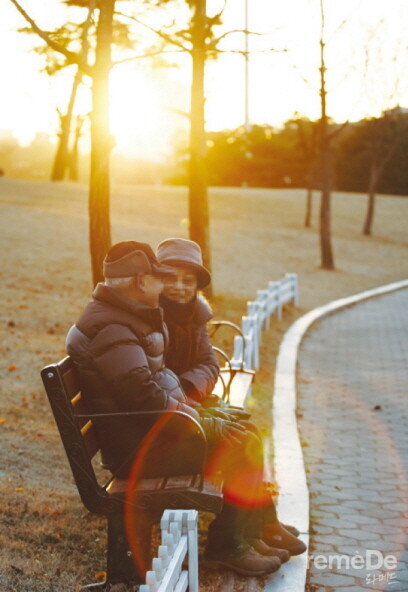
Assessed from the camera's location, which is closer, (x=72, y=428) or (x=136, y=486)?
(x=72, y=428)

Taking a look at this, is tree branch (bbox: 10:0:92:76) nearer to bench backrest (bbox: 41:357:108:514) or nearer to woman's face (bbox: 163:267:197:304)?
woman's face (bbox: 163:267:197:304)

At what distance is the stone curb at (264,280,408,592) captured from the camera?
4.49 meters

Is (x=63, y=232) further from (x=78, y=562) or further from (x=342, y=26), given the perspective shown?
(x=78, y=562)

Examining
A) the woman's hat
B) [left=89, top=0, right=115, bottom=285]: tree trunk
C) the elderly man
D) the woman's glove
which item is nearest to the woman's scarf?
the woman's hat

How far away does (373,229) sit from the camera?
4469 centimetres

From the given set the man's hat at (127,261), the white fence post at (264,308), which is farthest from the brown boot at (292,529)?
the white fence post at (264,308)

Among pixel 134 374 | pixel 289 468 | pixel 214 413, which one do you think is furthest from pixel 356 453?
pixel 134 374

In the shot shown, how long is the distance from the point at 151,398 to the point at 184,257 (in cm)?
141

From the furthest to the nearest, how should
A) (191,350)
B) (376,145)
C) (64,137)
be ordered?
(64,137)
(376,145)
(191,350)

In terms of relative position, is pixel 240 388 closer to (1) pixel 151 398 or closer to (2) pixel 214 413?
(2) pixel 214 413

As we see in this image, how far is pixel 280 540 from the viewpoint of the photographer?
4.73 m

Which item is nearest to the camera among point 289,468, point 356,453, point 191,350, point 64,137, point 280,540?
point 280,540

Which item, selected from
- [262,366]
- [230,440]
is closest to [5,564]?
[230,440]

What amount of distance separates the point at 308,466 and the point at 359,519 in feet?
4.12
